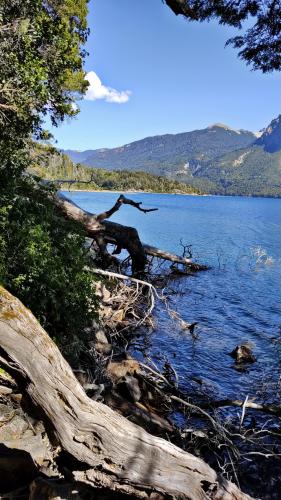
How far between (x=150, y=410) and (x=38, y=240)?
4290 millimetres

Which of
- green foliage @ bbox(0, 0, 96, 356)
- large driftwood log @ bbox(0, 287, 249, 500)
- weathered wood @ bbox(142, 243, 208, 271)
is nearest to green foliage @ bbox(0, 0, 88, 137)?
green foliage @ bbox(0, 0, 96, 356)

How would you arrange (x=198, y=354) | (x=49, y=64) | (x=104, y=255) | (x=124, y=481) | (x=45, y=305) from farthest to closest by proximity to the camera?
1. (x=104, y=255)
2. (x=198, y=354)
3. (x=49, y=64)
4. (x=45, y=305)
5. (x=124, y=481)

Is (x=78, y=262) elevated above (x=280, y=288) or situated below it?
above

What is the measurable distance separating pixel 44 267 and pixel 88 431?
3895mm

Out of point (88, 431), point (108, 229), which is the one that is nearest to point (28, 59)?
point (108, 229)

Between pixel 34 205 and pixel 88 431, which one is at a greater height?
pixel 34 205

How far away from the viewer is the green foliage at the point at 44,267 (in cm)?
702

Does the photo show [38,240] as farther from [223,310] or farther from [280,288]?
[280,288]

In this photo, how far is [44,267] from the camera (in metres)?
7.22

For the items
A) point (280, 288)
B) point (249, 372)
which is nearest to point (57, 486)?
point (249, 372)

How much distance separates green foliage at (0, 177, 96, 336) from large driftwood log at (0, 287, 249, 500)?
3079 millimetres

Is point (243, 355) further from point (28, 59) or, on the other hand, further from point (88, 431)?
point (28, 59)

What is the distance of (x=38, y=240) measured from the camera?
295 inches

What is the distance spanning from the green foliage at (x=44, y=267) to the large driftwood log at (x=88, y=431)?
10.1ft
